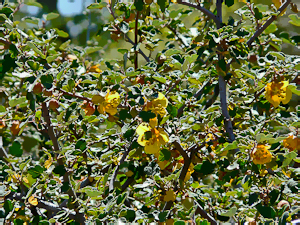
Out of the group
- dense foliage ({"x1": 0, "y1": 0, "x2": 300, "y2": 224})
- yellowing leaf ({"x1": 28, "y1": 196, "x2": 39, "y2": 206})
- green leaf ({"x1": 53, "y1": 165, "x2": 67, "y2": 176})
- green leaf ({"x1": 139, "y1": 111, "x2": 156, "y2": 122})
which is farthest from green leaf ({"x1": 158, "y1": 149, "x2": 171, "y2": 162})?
yellowing leaf ({"x1": 28, "y1": 196, "x2": 39, "y2": 206})

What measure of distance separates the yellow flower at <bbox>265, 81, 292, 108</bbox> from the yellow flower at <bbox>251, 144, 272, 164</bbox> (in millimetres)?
224

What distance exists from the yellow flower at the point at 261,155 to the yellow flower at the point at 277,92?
22 centimetres

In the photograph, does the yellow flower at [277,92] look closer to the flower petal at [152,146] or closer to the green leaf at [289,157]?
the green leaf at [289,157]

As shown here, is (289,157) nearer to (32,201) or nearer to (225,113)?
(225,113)

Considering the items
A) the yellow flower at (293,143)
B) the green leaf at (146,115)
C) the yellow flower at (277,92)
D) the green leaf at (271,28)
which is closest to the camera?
the green leaf at (146,115)

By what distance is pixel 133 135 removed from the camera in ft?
3.85

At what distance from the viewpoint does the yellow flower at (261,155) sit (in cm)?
112

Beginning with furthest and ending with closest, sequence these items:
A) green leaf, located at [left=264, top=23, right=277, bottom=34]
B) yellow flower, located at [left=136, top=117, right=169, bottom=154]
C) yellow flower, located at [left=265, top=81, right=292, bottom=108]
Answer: green leaf, located at [left=264, top=23, right=277, bottom=34] < yellow flower, located at [left=265, top=81, right=292, bottom=108] < yellow flower, located at [left=136, top=117, right=169, bottom=154]

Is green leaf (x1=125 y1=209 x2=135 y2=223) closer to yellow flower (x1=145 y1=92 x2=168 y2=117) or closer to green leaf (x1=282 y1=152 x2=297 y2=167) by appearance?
yellow flower (x1=145 y1=92 x2=168 y2=117)

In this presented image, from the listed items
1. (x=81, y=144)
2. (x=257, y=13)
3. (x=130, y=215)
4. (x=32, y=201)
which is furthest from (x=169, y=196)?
(x=257, y=13)

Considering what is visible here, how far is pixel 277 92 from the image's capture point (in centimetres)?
125

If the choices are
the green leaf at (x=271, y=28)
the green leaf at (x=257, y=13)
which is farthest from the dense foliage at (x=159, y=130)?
the green leaf at (x=271, y=28)

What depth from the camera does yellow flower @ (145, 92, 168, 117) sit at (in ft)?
3.53

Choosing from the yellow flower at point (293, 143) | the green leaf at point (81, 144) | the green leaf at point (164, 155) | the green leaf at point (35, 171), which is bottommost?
the green leaf at point (35, 171)
